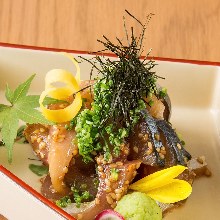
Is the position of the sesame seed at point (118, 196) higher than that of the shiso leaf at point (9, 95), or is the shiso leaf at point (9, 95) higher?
the shiso leaf at point (9, 95)

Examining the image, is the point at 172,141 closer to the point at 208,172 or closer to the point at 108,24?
the point at 208,172

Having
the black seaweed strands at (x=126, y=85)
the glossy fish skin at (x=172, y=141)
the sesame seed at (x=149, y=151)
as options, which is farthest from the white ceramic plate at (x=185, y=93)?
the black seaweed strands at (x=126, y=85)

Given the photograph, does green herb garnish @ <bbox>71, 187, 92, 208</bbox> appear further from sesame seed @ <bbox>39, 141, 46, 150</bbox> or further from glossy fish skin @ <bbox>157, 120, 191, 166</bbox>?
glossy fish skin @ <bbox>157, 120, 191, 166</bbox>

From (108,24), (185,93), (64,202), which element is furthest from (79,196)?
(108,24)

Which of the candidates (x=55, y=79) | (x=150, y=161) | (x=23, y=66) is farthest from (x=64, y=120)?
(x=23, y=66)

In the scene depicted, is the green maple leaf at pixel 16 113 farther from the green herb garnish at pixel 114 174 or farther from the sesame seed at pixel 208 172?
the sesame seed at pixel 208 172

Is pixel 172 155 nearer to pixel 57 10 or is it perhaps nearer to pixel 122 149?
pixel 122 149
